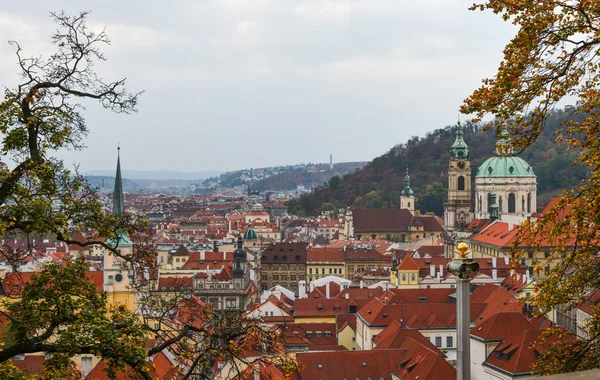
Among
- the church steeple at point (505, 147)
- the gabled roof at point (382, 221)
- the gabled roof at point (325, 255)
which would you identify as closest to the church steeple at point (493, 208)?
the gabled roof at point (325, 255)

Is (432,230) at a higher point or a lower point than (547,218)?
lower

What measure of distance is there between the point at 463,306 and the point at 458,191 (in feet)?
342

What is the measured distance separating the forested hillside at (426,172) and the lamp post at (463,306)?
442 ft

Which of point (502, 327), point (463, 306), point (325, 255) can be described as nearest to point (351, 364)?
point (502, 327)

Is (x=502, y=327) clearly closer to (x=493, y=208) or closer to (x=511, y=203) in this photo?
(x=493, y=208)

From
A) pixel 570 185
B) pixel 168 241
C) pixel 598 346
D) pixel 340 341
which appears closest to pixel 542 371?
pixel 598 346

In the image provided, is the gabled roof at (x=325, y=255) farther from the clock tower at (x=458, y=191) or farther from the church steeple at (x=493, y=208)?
the clock tower at (x=458, y=191)

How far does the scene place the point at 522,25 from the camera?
500 inches

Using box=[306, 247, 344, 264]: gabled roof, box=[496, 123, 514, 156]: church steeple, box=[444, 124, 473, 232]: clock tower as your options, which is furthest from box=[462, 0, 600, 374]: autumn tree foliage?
box=[444, 124, 473, 232]: clock tower

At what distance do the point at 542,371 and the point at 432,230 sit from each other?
11051cm

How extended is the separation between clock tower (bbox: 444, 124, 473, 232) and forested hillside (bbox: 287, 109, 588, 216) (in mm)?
31966

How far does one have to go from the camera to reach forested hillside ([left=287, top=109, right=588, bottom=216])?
146 metres

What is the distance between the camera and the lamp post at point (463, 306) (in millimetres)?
11016

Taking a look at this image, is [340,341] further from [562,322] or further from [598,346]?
[598,346]
